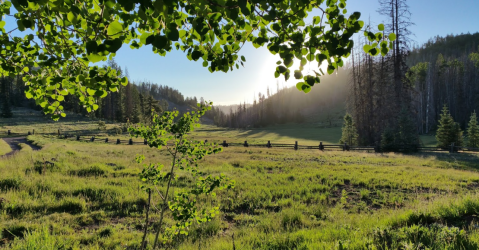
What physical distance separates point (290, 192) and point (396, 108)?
26141 millimetres

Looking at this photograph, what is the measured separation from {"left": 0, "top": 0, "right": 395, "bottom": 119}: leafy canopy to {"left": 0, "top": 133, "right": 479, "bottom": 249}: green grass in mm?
2965

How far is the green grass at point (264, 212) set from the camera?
3.82 metres

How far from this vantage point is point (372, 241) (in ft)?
11.0

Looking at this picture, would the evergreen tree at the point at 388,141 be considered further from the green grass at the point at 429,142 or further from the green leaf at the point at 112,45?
the green leaf at the point at 112,45

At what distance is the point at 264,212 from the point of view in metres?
6.44

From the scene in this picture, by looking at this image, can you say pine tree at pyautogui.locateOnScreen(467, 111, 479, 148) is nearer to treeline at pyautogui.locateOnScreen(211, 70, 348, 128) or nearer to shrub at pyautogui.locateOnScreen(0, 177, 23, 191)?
shrub at pyautogui.locateOnScreen(0, 177, 23, 191)

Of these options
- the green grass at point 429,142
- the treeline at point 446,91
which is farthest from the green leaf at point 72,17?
the treeline at point 446,91

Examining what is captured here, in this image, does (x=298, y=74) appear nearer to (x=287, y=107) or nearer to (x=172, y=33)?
(x=172, y=33)

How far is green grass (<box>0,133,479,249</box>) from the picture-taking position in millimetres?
3824

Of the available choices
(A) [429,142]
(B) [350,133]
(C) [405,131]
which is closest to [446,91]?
(A) [429,142]

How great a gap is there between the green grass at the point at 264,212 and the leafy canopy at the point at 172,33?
9.73ft

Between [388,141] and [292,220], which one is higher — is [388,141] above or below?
above

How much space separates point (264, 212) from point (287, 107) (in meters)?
112

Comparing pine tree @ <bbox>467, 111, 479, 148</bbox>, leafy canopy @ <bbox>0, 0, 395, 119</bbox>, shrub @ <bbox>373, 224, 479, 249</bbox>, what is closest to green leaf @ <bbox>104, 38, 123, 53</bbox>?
leafy canopy @ <bbox>0, 0, 395, 119</bbox>
